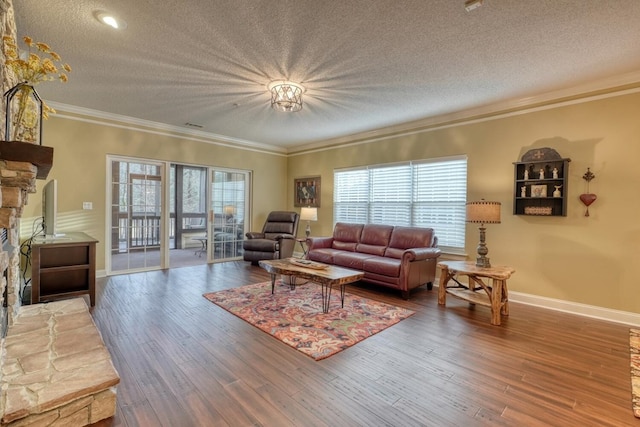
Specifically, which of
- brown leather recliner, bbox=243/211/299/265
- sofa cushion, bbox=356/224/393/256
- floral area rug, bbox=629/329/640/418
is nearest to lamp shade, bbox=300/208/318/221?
brown leather recliner, bbox=243/211/299/265

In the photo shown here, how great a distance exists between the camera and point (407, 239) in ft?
15.7

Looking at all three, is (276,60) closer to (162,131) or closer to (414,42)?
(414,42)

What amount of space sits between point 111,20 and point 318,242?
4.14m

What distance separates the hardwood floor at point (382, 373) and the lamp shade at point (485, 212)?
3.72 ft

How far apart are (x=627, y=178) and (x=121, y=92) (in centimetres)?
620

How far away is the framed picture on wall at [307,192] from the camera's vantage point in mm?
6837

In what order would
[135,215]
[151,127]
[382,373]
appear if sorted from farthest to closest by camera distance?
1. [135,215]
2. [151,127]
3. [382,373]

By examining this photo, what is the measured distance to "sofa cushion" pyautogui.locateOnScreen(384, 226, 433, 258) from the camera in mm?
4625

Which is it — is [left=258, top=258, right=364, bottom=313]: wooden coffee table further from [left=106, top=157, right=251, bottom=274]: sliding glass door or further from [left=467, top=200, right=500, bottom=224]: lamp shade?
[left=106, top=157, right=251, bottom=274]: sliding glass door

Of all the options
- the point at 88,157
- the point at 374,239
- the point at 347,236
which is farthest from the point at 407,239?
the point at 88,157

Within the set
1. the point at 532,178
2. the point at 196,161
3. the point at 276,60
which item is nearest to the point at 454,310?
the point at 532,178

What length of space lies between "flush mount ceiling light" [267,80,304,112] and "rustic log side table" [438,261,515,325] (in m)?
2.77

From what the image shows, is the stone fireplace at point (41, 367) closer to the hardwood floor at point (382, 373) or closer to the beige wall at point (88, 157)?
the hardwood floor at point (382, 373)

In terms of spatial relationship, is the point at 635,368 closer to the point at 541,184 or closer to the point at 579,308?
the point at 579,308
